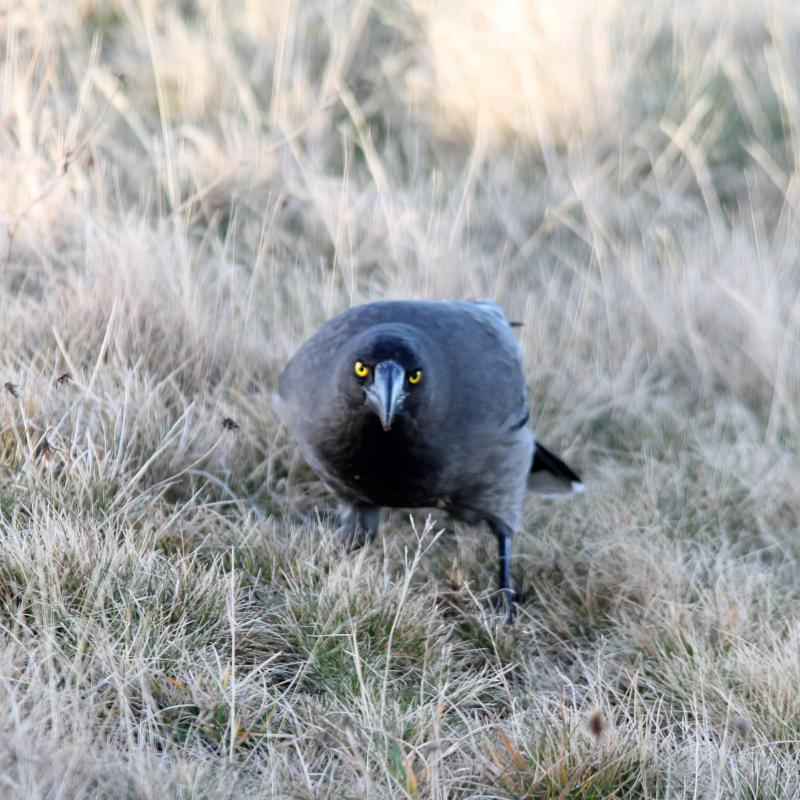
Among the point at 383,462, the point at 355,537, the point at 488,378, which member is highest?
the point at 488,378

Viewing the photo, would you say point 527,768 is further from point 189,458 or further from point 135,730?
point 189,458

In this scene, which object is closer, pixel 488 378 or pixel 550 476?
pixel 488 378

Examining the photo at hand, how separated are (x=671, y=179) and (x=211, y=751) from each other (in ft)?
14.8

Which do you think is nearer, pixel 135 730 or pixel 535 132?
pixel 135 730

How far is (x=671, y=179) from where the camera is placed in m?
6.18

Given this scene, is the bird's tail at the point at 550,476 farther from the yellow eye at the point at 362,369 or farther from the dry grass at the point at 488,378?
the yellow eye at the point at 362,369

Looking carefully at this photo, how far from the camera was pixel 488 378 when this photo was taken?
3637 millimetres

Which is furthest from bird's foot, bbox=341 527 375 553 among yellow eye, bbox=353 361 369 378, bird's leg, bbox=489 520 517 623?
yellow eye, bbox=353 361 369 378

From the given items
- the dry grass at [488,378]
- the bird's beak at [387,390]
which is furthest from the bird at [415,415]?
the dry grass at [488,378]

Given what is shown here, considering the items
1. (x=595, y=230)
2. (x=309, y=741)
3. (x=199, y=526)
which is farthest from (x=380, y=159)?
(x=309, y=741)

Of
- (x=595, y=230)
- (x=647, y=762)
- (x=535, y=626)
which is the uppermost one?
(x=595, y=230)

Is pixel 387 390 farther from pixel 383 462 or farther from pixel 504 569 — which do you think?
pixel 504 569

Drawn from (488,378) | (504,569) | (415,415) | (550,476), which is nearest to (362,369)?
(415,415)

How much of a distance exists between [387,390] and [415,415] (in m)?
0.20
